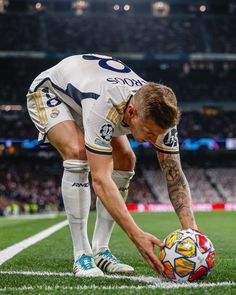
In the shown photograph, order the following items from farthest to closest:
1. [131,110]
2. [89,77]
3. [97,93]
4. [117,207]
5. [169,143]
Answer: [169,143]
[89,77]
[97,93]
[131,110]
[117,207]

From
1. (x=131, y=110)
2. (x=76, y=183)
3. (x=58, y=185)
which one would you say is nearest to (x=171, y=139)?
(x=131, y=110)

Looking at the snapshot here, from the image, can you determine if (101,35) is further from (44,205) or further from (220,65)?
(44,205)

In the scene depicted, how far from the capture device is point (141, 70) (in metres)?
48.8

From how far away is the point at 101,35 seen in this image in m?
47.8

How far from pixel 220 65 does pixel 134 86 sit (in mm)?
45949

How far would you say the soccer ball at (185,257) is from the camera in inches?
153

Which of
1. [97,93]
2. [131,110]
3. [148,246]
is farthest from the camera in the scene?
[97,93]

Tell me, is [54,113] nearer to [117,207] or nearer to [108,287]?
[117,207]

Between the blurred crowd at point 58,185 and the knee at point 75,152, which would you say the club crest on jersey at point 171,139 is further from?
the blurred crowd at point 58,185

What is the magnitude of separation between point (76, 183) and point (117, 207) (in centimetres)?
82

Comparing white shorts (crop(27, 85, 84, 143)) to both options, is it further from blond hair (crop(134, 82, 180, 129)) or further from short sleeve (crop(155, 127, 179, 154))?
blond hair (crop(134, 82, 180, 129))

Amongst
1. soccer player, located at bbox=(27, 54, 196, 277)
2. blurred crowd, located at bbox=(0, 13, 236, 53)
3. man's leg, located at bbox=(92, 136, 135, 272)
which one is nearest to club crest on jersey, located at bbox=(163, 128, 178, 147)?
soccer player, located at bbox=(27, 54, 196, 277)

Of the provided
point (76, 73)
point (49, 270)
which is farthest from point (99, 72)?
point (49, 270)

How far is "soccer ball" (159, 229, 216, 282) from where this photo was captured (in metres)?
3.88
